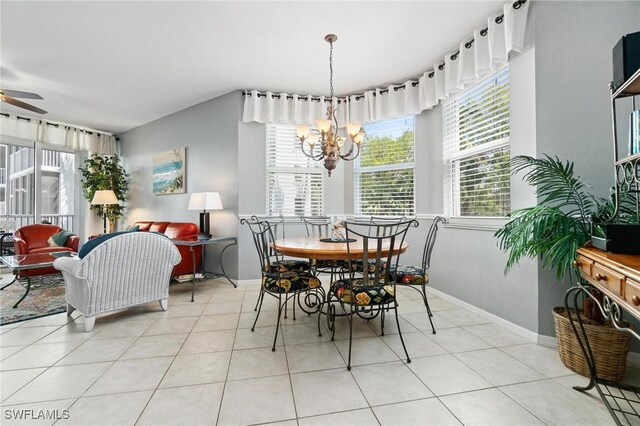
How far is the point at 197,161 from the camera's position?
4.58 m

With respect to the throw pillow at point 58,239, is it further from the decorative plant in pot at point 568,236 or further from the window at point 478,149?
the decorative plant in pot at point 568,236

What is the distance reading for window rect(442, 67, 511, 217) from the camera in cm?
263

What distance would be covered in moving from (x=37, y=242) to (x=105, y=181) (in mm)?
1474

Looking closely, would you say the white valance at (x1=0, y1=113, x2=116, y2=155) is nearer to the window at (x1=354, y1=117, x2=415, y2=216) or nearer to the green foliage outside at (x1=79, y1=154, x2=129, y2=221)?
the green foliage outside at (x1=79, y1=154, x2=129, y2=221)

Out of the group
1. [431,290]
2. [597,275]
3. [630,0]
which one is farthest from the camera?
[431,290]

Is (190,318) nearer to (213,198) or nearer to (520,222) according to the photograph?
(213,198)

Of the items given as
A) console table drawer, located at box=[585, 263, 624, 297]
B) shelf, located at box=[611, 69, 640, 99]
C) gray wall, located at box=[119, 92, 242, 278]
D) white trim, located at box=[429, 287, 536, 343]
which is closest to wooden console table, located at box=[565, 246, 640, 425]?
console table drawer, located at box=[585, 263, 624, 297]

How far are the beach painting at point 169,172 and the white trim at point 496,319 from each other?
4.26m

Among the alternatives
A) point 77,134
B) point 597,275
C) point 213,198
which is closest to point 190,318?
point 213,198

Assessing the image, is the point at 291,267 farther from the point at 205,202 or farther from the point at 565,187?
the point at 565,187

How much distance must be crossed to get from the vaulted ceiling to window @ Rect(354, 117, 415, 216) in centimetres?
64

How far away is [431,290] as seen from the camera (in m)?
3.53

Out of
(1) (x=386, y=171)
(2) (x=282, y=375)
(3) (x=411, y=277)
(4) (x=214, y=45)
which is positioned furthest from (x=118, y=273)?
(1) (x=386, y=171)

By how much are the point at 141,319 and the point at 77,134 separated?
482cm
